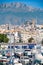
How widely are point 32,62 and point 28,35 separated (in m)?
20.3

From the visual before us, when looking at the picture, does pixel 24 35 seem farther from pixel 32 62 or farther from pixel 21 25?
pixel 32 62

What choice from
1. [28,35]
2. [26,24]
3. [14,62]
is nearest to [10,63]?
[14,62]

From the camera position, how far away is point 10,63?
10.1 metres

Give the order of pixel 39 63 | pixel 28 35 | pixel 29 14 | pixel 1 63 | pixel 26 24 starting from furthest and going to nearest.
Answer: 1. pixel 29 14
2. pixel 26 24
3. pixel 28 35
4. pixel 1 63
5. pixel 39 63

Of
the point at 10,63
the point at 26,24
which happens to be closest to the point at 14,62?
the point at 10,63

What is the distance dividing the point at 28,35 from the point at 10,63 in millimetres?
20440

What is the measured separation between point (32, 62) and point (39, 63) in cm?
42

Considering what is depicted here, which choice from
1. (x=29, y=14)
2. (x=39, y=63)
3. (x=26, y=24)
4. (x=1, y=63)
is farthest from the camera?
(x=29, y=14)

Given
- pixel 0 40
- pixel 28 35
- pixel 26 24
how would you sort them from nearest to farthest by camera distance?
1. pixel 0 40
2. pixel 28 35
3. pixel 26 24

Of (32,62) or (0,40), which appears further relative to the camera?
(0,40)

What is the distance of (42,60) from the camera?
10203 mm

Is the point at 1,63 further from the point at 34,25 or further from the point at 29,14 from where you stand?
the point at 29,14

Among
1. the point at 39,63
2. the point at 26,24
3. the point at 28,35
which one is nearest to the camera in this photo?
the point at 39,63

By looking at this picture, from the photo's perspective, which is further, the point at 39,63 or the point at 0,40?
the point at 0,40
